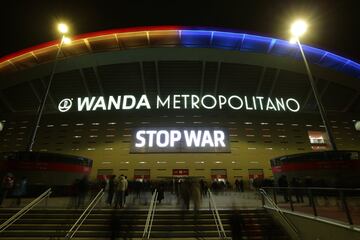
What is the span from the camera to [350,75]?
2748cm

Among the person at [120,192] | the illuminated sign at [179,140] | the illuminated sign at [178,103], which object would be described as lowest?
the person at [120,192]

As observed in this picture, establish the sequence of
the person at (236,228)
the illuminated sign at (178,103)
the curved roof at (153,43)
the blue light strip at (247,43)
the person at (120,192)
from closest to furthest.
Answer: the person at (236,228) → the person at (120,192) → the curved roof at (153,43) → the blue light strip at (247,43) → the illuminated sign at (178,103)

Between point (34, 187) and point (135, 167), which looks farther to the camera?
point (135, 167)

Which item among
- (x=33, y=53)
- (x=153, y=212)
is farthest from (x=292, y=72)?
(x=33, y=53)

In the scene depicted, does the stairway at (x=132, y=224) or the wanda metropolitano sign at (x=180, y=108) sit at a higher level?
the wanda metropolitano sign at (x=180, y=108)

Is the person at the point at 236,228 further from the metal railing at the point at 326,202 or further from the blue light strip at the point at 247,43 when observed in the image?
the blue light strip at the point at 247,43

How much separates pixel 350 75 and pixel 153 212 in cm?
2939

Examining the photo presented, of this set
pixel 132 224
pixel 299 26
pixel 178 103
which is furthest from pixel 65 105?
pixel 299 26

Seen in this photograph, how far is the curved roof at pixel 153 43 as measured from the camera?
23.7 m

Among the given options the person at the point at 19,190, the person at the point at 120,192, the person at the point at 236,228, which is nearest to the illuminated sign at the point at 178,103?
the person at the point at 19,190

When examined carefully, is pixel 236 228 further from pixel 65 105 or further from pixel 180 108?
pixel 65 105

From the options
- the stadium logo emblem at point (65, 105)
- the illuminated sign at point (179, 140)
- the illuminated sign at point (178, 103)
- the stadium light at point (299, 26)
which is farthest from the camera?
the stadium logo emblem at point (65, 105)

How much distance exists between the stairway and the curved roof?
1928cm

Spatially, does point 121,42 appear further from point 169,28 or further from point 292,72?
point 292,72
